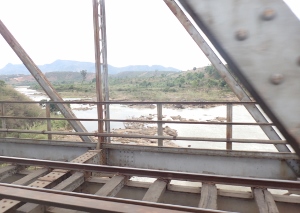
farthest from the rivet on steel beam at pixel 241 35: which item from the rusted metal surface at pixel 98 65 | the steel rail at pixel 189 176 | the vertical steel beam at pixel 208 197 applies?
the rusted metal surface at pixel 98 65

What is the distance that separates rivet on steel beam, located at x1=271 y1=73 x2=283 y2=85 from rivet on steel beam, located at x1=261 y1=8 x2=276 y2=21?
168mm

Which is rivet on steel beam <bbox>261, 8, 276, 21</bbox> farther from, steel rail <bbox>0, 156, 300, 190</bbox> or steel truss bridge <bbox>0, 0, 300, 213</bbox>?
steel rail <bbox>0, 156, 300, 190</bbox>

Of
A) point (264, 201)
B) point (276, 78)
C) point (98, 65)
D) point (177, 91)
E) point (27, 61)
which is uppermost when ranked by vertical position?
point (177, 91)

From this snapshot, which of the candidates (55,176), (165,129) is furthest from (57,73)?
(55,176)

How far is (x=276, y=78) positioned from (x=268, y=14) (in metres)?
0.19

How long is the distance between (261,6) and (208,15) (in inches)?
6.1

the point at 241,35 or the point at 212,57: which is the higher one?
the point at 212,57

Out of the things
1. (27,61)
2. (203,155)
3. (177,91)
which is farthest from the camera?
(177,91)

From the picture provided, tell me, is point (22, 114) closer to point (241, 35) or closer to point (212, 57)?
point (212, 57)

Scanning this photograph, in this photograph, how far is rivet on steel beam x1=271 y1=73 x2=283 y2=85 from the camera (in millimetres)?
743

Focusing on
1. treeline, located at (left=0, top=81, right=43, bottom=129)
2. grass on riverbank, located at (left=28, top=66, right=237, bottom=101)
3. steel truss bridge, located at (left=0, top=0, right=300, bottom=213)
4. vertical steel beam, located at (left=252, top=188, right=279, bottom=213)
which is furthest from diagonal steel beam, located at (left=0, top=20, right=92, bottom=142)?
grass on riverbank, located at (left=28, top=66, right=237, bottom=101)

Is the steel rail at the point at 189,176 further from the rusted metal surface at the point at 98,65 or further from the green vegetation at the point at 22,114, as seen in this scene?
the green vegetation at the point at 22,114

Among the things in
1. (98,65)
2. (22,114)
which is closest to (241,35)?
(98,65)

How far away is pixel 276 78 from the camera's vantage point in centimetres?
75
